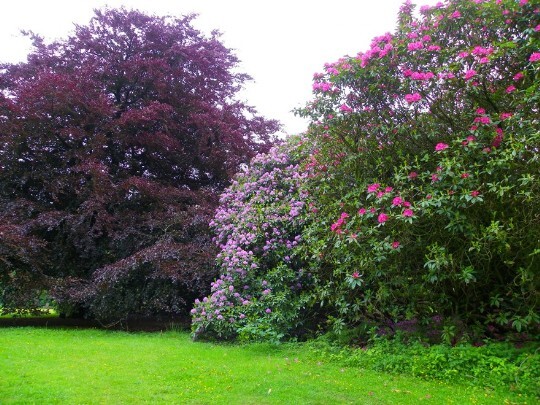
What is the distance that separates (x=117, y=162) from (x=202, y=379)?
7.89 m

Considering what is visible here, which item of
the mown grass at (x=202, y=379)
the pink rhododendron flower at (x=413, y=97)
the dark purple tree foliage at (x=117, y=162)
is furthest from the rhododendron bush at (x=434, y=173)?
the dark purple tree foliage at (x=117, y=162)

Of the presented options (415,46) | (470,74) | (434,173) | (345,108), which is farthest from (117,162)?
(470,74)

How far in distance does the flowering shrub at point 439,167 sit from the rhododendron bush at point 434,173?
2 cm

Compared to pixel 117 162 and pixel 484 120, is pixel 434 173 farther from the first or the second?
pixel 117 162

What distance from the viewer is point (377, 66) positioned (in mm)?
6031

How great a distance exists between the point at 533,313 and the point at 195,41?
11.1 m

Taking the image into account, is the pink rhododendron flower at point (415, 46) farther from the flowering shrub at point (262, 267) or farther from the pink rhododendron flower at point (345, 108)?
the flowering shrub at point (262, 267)

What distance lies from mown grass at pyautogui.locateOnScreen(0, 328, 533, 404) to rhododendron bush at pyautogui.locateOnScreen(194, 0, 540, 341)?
3.12 ft

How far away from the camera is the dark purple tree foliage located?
941 cm

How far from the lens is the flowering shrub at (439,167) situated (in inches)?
198

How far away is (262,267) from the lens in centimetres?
805

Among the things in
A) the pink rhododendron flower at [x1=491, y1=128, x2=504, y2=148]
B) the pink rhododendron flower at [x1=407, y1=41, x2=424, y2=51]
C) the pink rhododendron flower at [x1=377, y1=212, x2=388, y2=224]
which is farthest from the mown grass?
the pink rhododendron flower at [x1=407, y1=41, x2=424, y2=51]

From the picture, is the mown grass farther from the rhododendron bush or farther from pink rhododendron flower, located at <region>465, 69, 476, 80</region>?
pink rhododendron flower, located at <region>465, 69, 476, 80</region>

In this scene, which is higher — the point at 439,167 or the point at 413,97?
the point at 413,97
